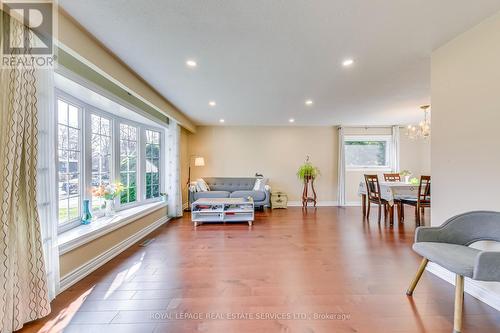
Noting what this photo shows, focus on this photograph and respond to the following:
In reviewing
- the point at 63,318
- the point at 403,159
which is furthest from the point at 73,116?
the point at 403,159

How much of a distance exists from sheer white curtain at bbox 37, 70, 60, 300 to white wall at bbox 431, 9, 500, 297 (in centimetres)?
373

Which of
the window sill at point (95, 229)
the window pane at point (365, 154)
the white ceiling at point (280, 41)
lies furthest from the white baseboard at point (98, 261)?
the window pane at point (365, 154)

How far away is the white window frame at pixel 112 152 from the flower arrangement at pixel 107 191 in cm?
9

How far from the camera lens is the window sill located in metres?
2.17

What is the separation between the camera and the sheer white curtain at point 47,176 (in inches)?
66.9

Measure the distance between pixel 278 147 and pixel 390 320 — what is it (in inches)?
207

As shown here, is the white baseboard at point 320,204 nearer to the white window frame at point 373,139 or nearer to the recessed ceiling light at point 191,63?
the white window frame at point 373,139

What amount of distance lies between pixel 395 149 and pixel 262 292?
6426 millimetres

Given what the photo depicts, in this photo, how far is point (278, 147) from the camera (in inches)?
259

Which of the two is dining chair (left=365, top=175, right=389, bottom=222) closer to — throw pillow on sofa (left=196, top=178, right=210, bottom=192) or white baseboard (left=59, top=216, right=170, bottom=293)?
throw pillow on sofa (left=196, top=178, right=210, bottom=192)

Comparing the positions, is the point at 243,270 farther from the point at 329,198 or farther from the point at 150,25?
the point at 329,198

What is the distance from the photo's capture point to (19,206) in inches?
61.0

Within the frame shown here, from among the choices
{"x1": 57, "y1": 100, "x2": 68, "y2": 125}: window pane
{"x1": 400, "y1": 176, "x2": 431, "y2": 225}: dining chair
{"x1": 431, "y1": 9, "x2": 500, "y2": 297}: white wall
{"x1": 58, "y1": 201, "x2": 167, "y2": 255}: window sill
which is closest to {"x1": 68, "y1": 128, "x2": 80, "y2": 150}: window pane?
{"x1": 57, "y1": 100, "x2": 68, "y2": 125}: window pane

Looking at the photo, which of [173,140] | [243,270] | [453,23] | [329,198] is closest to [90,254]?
[243,270]
